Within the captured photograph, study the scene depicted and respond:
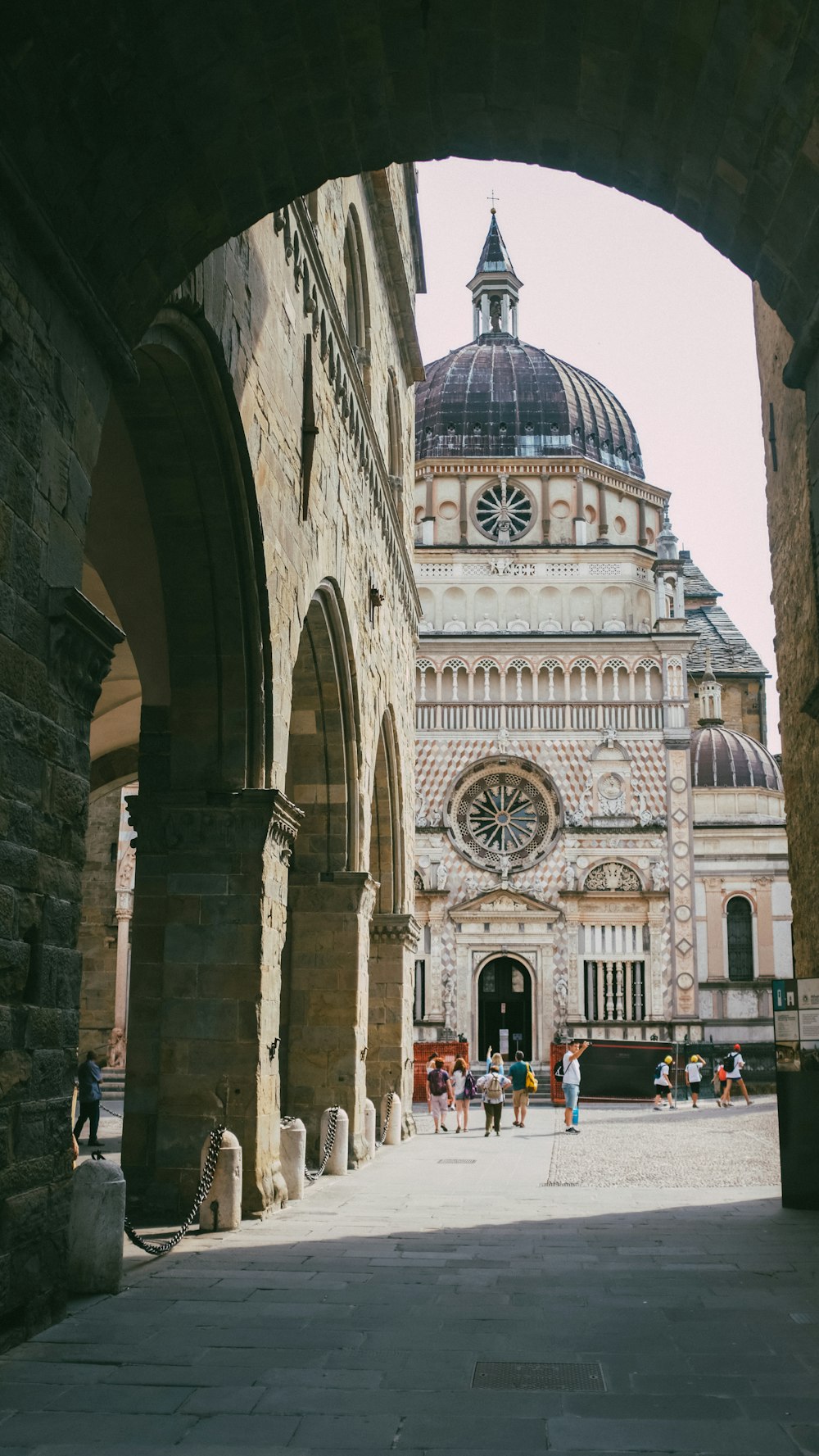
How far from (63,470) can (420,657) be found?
3542cm

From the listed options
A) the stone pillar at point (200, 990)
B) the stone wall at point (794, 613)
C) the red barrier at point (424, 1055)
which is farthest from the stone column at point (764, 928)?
the stone pillar at point (200, 990)

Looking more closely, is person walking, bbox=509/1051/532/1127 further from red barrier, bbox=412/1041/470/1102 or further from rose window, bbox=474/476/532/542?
rose window, bbox=474/476/532/542

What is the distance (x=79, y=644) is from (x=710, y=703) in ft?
149

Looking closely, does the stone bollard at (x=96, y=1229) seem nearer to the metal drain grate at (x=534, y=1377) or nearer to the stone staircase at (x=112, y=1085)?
the metal drain grate at (x=534, y=1377)

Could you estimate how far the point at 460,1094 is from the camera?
2481 cm

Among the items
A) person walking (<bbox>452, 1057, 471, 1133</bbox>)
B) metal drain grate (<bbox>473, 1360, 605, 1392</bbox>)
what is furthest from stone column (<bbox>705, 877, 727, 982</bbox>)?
metal drain grate (<bbox>473, 1360, 605, 1392</bbox>)

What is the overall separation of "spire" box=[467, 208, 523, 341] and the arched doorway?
2839cm

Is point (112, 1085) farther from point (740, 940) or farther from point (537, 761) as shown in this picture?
point (740, 940)

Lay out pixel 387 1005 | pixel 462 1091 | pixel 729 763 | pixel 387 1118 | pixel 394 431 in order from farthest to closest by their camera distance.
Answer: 1. pixel 729 763
2. pixel 462 1091
3. pixel 394 431
4. pixel 387 1005
5. pixel 387 1118

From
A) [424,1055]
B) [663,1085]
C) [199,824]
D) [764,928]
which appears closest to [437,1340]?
[199,824]

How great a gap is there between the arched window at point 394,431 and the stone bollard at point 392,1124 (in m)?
9.20

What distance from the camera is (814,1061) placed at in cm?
1123

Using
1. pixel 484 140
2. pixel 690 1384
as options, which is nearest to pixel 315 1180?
pixel 690 1384

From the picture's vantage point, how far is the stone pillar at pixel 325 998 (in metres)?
15.0
